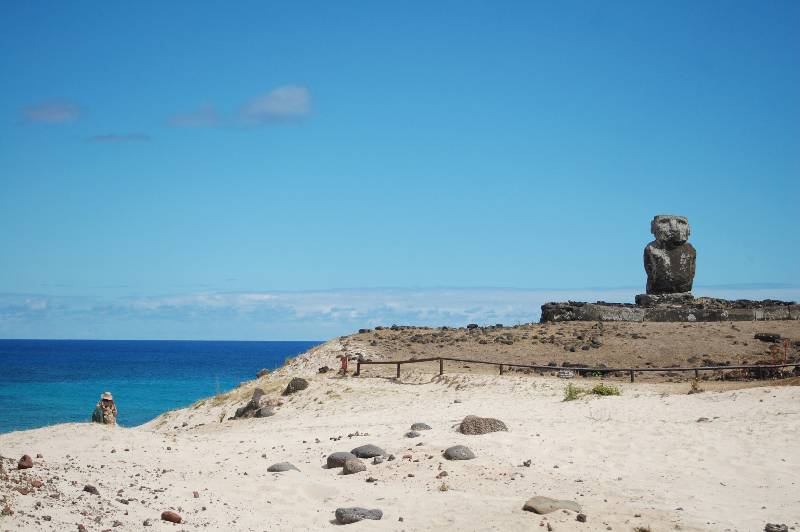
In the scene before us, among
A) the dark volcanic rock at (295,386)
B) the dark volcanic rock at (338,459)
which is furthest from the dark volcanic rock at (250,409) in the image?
the dark volcanic rock at (338,459)

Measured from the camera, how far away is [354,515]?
13.3 meters

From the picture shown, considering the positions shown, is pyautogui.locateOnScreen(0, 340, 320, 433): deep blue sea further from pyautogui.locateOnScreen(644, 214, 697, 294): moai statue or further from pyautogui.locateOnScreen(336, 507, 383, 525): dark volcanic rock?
pyautogui.locateOnScreen(644, 214, 697, 294): moai statue

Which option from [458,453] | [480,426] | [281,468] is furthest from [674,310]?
[281,468]

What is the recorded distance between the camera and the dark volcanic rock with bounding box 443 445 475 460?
16.8 meters

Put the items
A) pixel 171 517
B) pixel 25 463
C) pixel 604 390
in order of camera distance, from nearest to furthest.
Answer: pixel 171 517 < pixel 25 463 < pixel 604 390

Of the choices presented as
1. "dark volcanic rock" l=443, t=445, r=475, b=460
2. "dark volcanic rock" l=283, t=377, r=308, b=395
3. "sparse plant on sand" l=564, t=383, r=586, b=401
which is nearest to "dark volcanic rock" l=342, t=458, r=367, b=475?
"dark volcanic rock" l=443, t=445, r=475, b=460

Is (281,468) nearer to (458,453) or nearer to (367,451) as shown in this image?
(367,451)

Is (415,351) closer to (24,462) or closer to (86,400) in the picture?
(24,462)

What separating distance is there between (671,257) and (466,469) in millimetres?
23083

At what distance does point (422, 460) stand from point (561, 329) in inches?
723

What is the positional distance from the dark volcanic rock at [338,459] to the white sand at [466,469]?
45cm

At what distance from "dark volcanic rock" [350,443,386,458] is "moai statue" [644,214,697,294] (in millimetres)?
22309

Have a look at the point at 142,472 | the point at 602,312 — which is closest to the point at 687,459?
the point at 142,472

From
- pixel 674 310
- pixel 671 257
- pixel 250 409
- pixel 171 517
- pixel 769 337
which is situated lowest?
pixel 250 409
